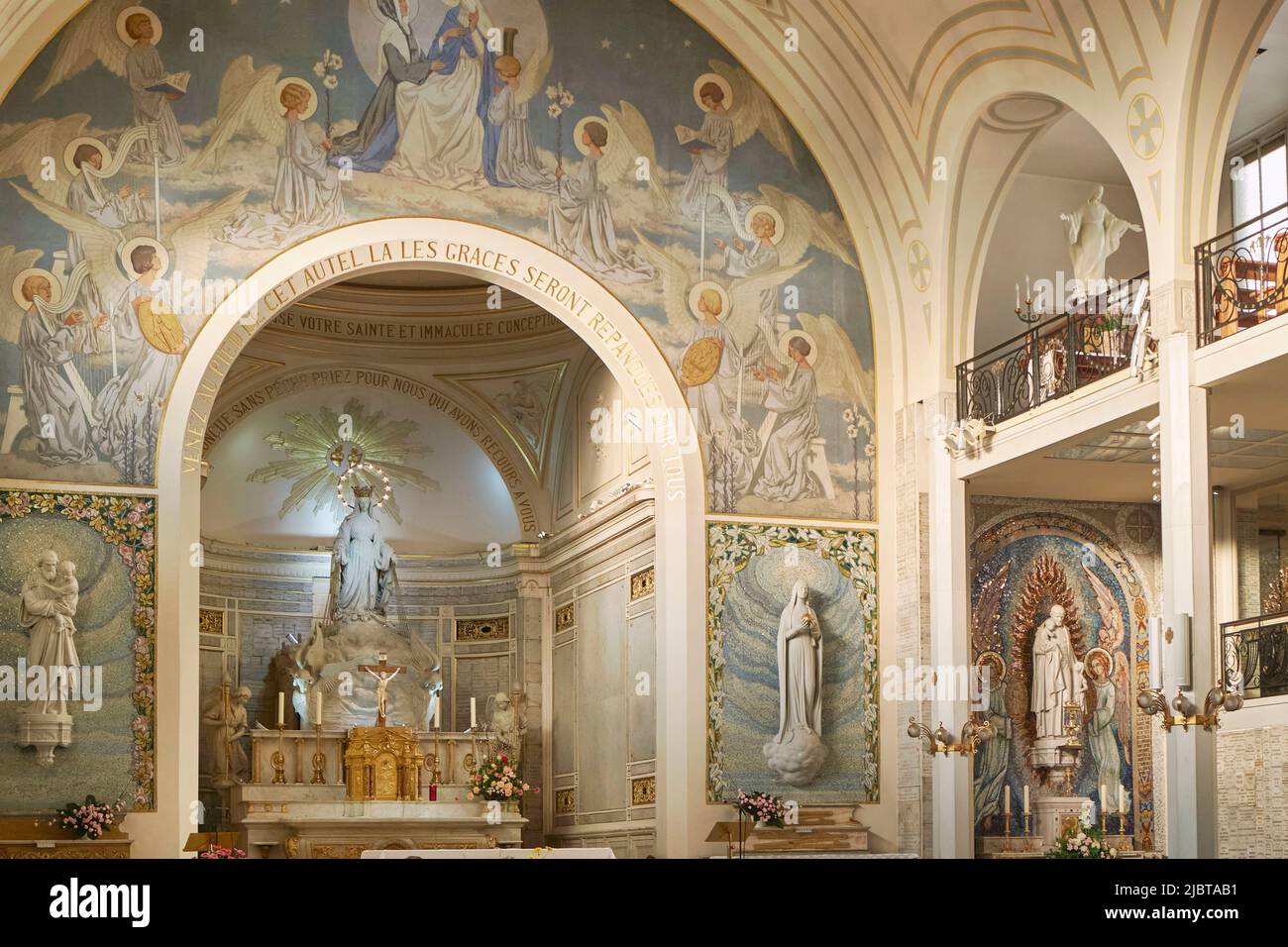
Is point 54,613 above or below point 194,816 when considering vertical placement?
above

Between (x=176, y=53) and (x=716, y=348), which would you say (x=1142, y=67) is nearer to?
(x=716, y=348)

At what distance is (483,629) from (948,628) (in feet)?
28.3

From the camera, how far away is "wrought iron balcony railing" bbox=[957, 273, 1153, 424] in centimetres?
1619

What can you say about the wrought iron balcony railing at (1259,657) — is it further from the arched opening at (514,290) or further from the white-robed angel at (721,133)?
the white-robed angel at (721,133)

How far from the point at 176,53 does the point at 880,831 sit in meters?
11.1

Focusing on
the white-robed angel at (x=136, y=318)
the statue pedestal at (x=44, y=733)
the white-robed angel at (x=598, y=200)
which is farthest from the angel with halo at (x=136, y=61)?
the statue pedestal at (x=44, y=733)

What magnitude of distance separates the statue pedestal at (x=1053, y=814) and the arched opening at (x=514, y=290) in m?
5.04

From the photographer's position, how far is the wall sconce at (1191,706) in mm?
12758

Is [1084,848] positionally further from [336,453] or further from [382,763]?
[336,453]

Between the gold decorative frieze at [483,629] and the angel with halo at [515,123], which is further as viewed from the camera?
the gold decorative frieze at [483,629]

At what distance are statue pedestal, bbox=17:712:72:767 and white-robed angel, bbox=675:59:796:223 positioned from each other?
848 centimetres

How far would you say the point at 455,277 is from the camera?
73.7 ft
